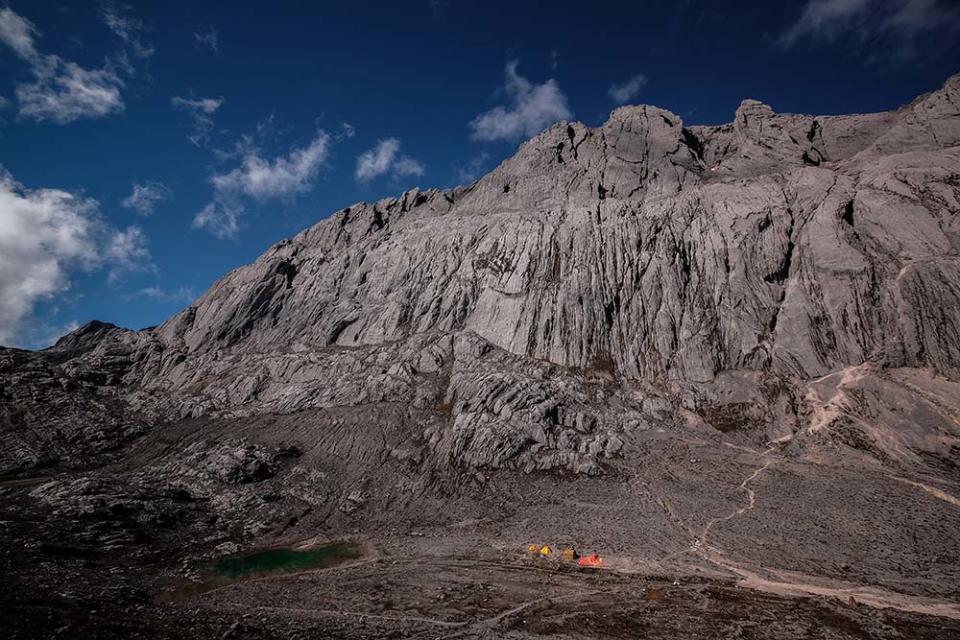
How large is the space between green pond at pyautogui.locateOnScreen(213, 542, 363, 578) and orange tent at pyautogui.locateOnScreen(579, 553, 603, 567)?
2214cm

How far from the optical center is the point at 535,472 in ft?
208

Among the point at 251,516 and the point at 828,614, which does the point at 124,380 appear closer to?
the point at 251,516

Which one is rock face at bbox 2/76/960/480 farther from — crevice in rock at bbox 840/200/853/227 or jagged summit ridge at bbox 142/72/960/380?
crevice in rock at bbox 840/200/853/227

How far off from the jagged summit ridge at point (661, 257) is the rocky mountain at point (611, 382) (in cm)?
46

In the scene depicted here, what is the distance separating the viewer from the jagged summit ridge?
68250 mm

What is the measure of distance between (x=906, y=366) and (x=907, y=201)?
27.4 m

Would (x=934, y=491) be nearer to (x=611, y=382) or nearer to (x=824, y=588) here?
(x=824, y=588)

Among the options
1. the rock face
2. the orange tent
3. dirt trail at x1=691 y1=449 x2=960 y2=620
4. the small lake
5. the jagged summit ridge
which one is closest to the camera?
dirt trail at x1=691 y1=449 x2=960 y2=620

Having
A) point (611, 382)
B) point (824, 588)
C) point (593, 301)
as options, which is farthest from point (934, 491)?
point (593, 301)

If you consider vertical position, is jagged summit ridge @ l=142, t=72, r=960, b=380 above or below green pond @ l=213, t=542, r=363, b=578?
above

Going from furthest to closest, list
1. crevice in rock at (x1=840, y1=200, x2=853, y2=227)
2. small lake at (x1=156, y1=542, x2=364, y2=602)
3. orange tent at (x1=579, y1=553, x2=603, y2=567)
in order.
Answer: crevice in rock at (x1=840, y1=200, x2=853, y2=227)
orange tent at (x1=579, y1=553, x2=603, y2=567)
small lake at (x1=156, y1=542, x2=364, y2=602)

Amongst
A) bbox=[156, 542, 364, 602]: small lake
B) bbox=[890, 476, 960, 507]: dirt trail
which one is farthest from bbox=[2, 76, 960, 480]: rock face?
bbox=[156, 542, 364, 602]: small lake

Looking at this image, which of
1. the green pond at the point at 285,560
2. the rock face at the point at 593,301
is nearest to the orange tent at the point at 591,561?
the rock face at the point at 593,301

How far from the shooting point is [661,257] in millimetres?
86750
